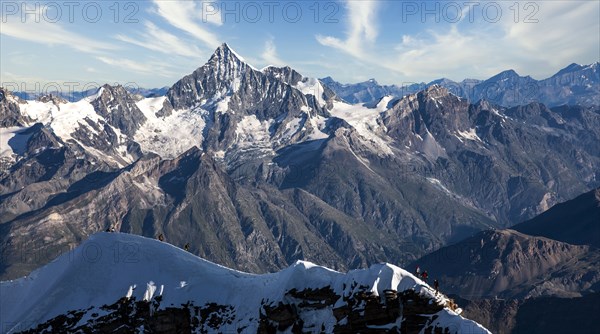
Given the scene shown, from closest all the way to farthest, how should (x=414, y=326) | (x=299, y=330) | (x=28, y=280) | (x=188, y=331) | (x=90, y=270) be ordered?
1. (x=414, y=326)
2. (x=299, y=330)
3. (x=188, y=331)
4. (x=90, y=270)
5. (x=28, y=280)

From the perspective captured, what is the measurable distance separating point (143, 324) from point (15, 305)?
3960 cm

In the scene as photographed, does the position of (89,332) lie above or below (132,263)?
below

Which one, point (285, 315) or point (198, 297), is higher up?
point (285, 315)

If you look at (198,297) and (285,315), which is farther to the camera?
(198,297)

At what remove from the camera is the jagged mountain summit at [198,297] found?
3856 inches

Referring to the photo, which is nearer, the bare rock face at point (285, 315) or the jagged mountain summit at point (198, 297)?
the bare rock face at point (285, 315)

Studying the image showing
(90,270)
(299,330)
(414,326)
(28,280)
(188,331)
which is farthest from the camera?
(28,280)

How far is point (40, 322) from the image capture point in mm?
123938

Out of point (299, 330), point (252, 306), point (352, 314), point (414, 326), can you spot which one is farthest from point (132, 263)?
point (414, 326)

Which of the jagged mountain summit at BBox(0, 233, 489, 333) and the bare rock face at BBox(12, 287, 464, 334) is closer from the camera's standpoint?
the bare rock face at BBox(12, 287, 464, 334)

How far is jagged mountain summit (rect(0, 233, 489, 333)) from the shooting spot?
97938mm

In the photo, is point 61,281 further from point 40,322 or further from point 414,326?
point 414,326

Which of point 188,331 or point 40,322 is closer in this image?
point 188,331

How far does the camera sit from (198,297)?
122 metres
